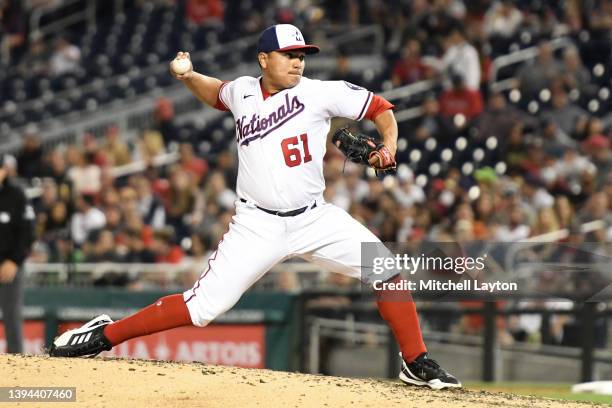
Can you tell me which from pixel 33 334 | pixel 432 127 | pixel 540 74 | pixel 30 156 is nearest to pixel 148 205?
pixel 30 156

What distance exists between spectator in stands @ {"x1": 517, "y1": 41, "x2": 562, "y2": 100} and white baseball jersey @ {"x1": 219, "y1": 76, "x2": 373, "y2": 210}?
8.92 m

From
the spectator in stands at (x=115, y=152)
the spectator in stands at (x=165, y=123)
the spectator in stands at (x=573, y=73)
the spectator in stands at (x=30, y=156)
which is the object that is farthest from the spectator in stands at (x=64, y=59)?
the spectator in stands at (x=573, y=73)

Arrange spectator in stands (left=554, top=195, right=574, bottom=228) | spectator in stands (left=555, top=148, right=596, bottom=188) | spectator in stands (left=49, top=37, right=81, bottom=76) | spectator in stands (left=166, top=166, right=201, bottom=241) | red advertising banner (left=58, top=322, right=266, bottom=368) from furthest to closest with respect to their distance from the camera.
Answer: spectator in stands (left=49, top=37, right=81, bottom=76)
spectator in stands (left=166, top=166, right=201, bottom=241)
spectator in stands (left=555, top=148, right=596, bottom=188)
spectator in stands (left=554, top=195, right=574, bottom=228)
red advertising banner (left=58, top=322, right=266, bottom=368)

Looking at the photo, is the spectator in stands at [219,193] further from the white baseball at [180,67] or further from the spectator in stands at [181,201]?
the white baseball at [180,67]

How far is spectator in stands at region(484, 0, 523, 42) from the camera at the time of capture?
1656 centimetres

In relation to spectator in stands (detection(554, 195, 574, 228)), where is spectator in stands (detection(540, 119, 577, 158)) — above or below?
above

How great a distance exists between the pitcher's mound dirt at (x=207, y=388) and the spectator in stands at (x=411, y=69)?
9.67m

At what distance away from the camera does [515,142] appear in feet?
47.4

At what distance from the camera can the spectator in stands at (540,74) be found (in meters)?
15.3

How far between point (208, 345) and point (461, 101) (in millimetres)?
4739

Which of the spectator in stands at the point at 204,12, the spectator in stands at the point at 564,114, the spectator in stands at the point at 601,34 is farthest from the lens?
the spectator in stands at the point at 204,12

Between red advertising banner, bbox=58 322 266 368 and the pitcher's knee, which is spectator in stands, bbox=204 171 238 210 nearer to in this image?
red advertising banner, bbox=58 322 266 368

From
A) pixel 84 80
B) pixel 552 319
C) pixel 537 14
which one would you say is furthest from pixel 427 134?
pixel 84 80

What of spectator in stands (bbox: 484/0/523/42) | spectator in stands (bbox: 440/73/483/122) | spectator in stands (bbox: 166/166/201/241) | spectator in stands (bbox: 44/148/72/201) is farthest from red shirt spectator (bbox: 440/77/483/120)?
spectator in stands (bbox: 44/148/72/201)
